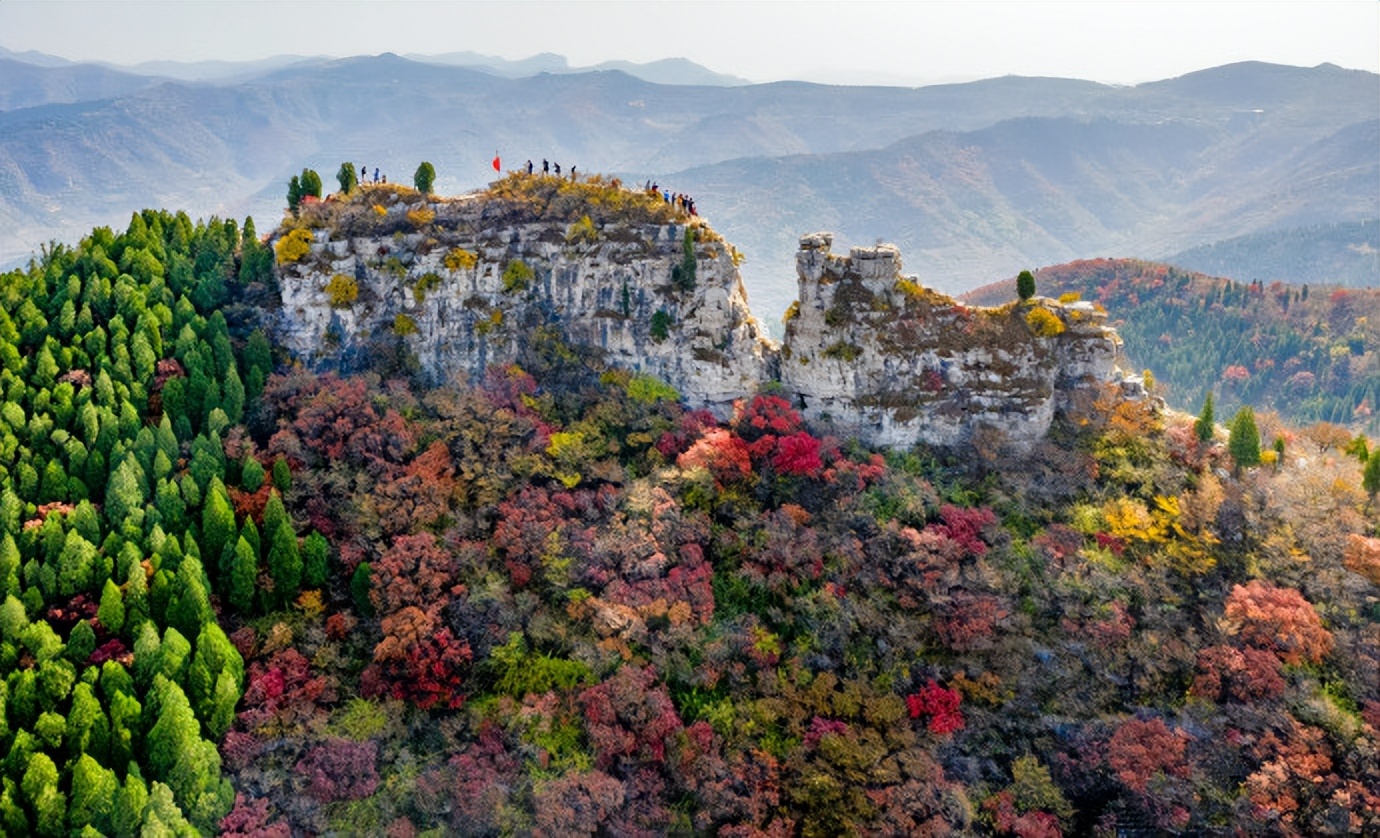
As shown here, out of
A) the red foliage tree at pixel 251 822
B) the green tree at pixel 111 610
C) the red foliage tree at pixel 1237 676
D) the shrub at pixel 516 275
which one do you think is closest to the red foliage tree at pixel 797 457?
the shrub at pixel 516 275

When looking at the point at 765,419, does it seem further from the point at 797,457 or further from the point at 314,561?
the point at 314,561

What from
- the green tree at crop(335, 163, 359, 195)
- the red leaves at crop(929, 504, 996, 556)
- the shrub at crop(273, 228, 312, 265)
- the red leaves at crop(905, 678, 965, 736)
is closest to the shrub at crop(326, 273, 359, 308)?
the shrub at crop(273, 228, 312, 265)

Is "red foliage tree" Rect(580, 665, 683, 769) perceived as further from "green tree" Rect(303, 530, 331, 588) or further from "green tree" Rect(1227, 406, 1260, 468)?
"green tree" Rect(1227, 406, 1260, 468)

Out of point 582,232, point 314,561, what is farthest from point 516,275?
point 314,561

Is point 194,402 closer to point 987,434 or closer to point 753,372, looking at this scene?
point 753,372

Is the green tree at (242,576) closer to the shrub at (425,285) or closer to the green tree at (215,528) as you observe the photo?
the green tree at (215,528)
